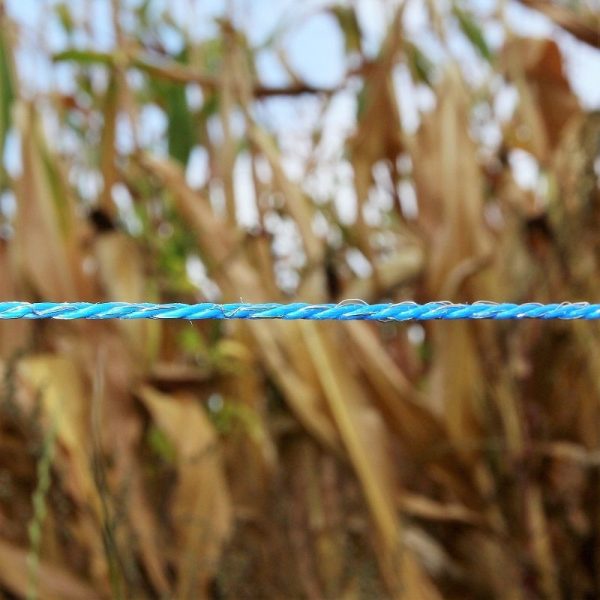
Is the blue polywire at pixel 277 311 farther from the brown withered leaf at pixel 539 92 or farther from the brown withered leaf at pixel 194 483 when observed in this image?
the brown withered leaf at pixel 539 92

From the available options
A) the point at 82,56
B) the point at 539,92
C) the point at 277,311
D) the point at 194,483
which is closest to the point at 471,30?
the point at 539,92

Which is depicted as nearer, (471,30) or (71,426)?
(71,426)

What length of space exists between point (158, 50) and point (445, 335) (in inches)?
22.6

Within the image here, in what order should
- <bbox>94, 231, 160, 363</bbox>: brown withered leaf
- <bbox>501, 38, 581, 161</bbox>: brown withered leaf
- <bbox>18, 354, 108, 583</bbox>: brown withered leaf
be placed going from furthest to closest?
<bbox>501, 38, 581, 161</bbox>: brown withered leaf, <bbox>94, 231, 160, 363</bbox>: brown withered leaf, <bbox>18, 354, 108, 583</bbox>: brown withered leaf

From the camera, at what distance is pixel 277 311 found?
0.23m

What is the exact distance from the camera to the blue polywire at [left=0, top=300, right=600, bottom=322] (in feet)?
0.72

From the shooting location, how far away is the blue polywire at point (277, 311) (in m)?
0.22

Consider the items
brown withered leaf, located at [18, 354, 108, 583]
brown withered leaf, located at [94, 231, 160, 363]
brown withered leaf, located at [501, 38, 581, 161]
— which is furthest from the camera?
brown withered leaf, located at [501, 38, 581, 161]

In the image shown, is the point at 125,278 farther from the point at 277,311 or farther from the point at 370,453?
the point at 277,311

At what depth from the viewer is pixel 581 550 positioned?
62 cm

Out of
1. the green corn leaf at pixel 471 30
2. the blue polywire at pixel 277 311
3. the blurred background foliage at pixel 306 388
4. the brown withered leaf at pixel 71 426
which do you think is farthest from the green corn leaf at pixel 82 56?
→ the blue polywire at pixel 277 311

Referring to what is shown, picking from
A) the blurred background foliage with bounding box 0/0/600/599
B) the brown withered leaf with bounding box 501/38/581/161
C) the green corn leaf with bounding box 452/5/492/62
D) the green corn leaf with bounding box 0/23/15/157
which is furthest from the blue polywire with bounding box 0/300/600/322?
the green corn leaf with bounding box 452/5/492/62

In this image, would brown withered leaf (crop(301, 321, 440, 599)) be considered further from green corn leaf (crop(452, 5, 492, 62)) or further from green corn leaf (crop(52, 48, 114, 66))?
green corn leaf (crop(452, 5, 492, 62))

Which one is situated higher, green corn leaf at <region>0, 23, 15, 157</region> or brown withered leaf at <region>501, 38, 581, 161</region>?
green corn leaf at <region>0, 23, 15, 157</region>
